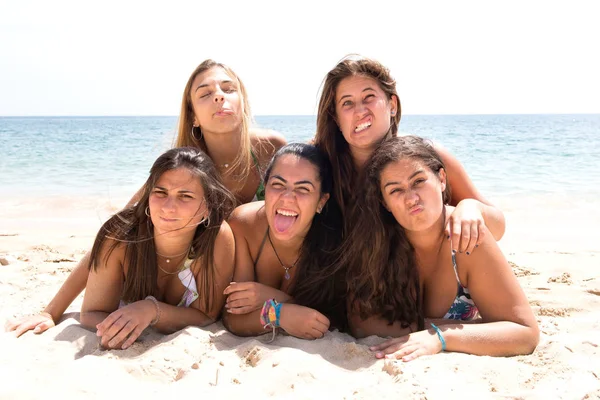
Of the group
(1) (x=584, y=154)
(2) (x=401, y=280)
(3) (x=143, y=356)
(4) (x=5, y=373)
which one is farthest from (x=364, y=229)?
(1) (x=584, y=154)

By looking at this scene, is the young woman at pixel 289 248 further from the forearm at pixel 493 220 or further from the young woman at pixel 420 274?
the forearm at pixel 493 220

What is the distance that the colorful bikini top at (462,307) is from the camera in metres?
3.13

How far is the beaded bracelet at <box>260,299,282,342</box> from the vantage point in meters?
3.05

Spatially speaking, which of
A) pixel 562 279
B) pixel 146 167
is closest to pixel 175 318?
pixel 562 279

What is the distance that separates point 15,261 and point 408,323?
11.5ft

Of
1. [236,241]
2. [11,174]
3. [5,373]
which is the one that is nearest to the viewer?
[5,373]

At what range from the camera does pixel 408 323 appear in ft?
10.3

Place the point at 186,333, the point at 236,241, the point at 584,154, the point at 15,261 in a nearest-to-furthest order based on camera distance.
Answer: the point at 186,333, the point at 236,241, the point at 15,261, the point at 584,154

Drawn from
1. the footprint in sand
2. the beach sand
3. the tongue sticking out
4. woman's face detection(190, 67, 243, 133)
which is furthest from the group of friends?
the footprint in sand

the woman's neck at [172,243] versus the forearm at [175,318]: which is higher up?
the woman's neck at [172,243]

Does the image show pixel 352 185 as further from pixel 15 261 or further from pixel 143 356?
pixel 15 261

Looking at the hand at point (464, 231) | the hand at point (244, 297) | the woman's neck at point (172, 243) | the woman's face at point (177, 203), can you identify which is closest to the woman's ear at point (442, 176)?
the hand at point (464, 231)

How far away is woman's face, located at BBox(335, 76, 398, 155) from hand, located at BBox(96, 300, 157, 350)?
162cm

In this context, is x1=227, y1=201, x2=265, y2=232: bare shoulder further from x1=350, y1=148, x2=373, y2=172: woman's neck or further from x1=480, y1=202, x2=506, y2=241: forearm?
x1=480, y1=202, x2=506, y2=241: forearm
